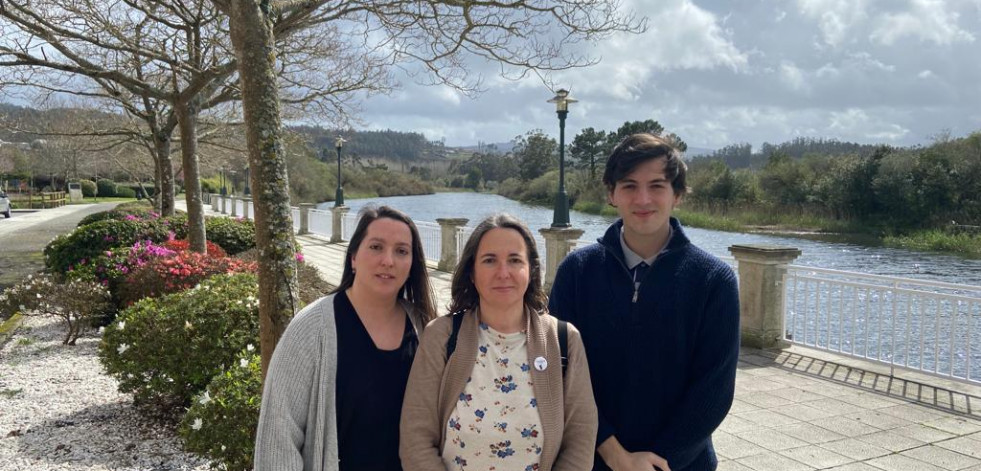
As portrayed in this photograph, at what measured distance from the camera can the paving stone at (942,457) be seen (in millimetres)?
3533

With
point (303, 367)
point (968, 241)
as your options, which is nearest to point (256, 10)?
point (303, 367)

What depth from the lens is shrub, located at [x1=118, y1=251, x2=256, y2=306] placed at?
6.39 meters

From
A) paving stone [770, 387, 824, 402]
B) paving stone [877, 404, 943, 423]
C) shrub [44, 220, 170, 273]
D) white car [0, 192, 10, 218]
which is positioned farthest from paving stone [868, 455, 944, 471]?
white car [0, 192, 10, 218]

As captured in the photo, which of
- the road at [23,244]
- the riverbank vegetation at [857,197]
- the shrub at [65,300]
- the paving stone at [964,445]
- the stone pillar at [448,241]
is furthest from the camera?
the riverbank vegetation at [857,197]

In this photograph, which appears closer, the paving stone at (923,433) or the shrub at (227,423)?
the shrub at (227,423)

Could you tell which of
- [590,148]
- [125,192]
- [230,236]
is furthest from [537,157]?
[230,236]

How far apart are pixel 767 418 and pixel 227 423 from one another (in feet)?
11.1

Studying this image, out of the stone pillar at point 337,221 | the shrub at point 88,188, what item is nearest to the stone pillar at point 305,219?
the stone pillar at point 337,221

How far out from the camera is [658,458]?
169 centimetres

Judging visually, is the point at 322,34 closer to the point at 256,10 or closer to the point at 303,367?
the point at 256,10

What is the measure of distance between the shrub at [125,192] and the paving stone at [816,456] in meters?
59.5

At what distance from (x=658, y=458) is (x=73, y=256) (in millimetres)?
9255

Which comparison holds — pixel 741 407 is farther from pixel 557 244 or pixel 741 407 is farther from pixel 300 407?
pixel 557 244

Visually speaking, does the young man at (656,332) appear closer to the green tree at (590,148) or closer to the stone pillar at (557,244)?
the stone pillar at (557,244)
